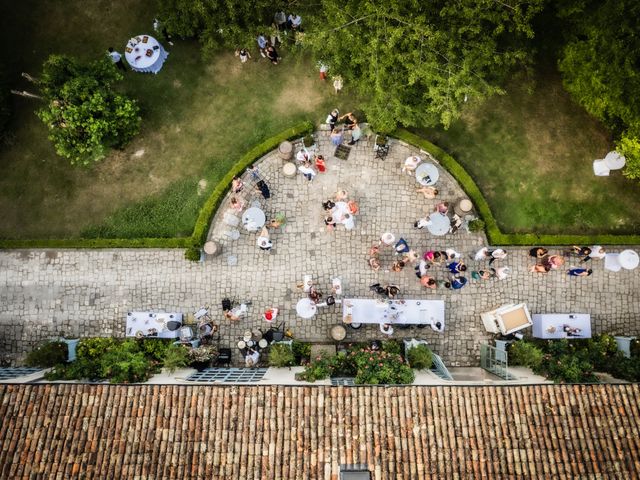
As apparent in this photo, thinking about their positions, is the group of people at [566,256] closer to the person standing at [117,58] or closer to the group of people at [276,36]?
the group of people at [276,36]

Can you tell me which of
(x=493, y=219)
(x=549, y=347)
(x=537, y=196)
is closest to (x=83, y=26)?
(x=493, y=219)

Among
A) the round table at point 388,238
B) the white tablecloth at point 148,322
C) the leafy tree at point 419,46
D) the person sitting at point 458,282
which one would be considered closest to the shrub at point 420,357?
the person sitting at point 458,282

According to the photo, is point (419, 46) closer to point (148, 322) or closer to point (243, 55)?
point (243, 55)

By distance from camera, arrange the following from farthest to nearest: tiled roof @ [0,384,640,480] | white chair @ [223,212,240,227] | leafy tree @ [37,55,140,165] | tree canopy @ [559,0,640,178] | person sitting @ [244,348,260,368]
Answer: white chair @ [223,212,240,227] < person sitting @ [244,348,260,368] < leafy tree @ [37,55,140,165] < tree canopy @ [559,0,640,178] < tiled roof @ [0,384,640,480]

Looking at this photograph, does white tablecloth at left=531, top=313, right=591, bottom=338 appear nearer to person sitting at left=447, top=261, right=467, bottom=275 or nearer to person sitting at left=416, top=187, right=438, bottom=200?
person sitting at left=447, top=261, right=467, bottom=275

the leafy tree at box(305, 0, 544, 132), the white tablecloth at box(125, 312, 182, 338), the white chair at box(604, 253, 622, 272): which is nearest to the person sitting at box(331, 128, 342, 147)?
the leafy tree at box(305, 0, 544, 132)
